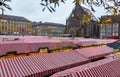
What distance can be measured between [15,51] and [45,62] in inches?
222

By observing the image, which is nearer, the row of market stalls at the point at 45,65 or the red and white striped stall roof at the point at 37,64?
the row of market stalls at the point at 45,65

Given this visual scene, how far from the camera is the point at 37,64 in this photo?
481 inches

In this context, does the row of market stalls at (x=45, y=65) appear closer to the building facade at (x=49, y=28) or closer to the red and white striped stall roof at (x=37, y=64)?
the red and white striped stall roof at (x=37, y=64)

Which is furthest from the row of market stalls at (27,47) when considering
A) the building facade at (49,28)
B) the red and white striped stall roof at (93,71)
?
the building facade at (49,28)

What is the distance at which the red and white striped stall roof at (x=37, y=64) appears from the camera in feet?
34.6

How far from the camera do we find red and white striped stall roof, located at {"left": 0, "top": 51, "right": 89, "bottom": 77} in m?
10.5

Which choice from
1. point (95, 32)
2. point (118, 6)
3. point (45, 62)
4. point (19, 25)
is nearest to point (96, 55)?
point (45, 62)

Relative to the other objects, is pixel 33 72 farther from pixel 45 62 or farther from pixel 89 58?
pixel 89 58

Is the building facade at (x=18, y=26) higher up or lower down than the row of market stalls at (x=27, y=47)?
higher up

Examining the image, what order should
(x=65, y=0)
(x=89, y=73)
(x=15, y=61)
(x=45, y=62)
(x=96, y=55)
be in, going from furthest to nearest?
(x=96, y=55) → (x=45, y=62) → (x=15, y=61) → (x=89, y=73) → (x=65, y=0)

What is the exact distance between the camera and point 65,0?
3.81 meters

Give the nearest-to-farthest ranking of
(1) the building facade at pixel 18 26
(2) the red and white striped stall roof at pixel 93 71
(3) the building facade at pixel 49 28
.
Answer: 1. (2) the red and white striped stall roof at pixel 93 71
2. (1) the building facade at pixel 18 26
3. (3) the building facade at pixel 49 28

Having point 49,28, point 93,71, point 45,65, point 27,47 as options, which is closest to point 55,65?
point 45,65

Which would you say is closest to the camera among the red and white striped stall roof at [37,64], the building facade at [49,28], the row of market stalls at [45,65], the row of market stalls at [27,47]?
the row of market stalls at [45,65]
